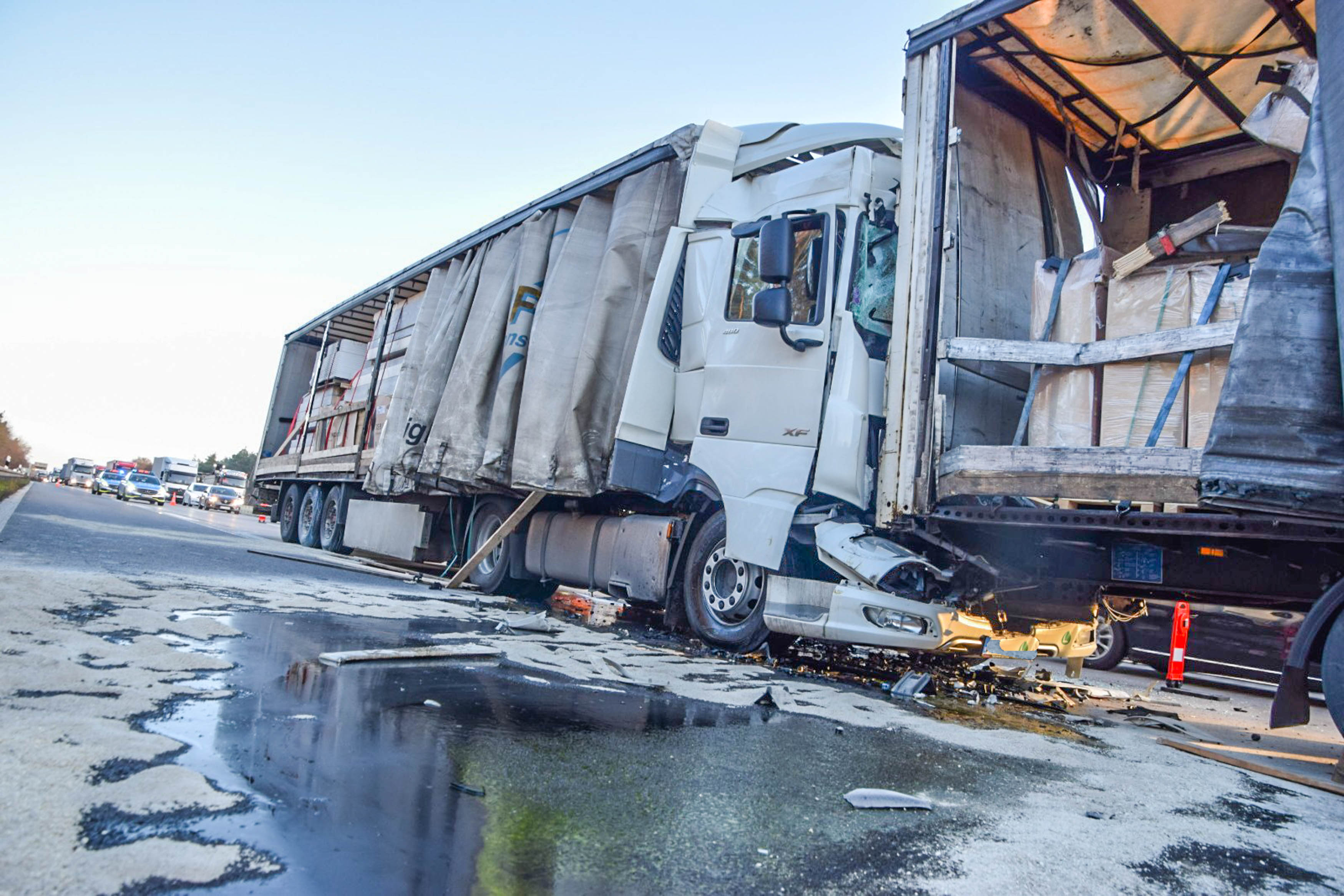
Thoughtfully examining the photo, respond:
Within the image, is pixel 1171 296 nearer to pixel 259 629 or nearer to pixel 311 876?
pixel 311 876

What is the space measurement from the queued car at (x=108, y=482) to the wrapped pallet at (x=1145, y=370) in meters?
43.4

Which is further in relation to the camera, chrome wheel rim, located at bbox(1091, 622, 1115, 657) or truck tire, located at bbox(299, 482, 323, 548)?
truck tire, located at bbox(299, 482, 323, 548)

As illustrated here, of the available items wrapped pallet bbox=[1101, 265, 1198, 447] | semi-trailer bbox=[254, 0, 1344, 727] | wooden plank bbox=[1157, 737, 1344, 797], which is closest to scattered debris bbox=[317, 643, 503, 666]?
semi-trailer bbox=[254, 0, 1344, 727]

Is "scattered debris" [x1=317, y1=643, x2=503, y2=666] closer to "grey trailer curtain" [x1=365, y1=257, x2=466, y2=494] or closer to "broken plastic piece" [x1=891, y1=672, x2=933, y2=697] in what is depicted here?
"broken plastic piece" [x1=891, y1=672, x2=933, y2=697]

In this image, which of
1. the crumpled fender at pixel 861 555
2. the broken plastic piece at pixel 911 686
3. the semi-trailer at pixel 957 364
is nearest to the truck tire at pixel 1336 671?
the semi-trailer at pixel 957 364

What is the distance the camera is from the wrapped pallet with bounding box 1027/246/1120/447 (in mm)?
4039

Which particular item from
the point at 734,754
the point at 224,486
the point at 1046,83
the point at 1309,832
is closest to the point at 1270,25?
the point at 1046,83

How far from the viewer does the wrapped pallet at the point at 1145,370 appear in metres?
3.77

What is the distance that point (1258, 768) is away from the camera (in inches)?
139

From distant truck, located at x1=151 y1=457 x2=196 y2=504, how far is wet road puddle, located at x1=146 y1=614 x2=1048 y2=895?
39.0 m

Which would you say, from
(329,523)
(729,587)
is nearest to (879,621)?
(729,587)

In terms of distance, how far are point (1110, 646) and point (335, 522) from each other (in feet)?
32.0

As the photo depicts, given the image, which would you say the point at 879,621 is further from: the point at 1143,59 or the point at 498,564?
the point at 498,564

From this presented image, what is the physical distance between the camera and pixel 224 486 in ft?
116
